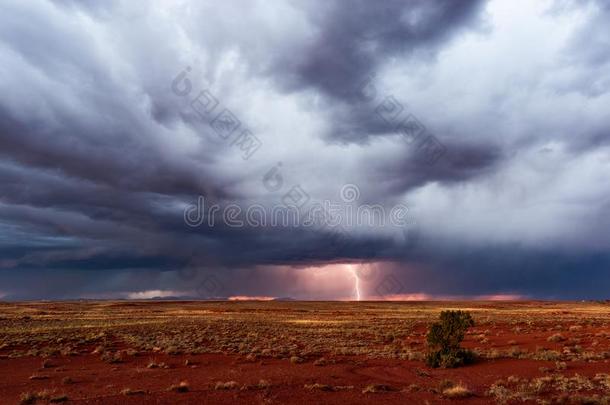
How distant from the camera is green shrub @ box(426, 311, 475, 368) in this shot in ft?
77.7

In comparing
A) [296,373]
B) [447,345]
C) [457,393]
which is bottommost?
[296,373]

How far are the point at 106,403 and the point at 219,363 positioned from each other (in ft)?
34.5

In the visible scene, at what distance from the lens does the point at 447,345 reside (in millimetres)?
24750

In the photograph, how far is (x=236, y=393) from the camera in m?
17.5

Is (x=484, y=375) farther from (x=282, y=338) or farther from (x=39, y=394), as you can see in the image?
(x=282, y=338)

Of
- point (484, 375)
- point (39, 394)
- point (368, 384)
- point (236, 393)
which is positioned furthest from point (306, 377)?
point (39, 394)

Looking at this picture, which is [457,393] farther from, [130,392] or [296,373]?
[130,392]

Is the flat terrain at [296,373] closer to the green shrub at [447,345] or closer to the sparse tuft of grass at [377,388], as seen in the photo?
the sparse tuft of grass at [377,388]

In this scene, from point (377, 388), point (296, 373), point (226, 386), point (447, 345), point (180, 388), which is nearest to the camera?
point (180, 388)

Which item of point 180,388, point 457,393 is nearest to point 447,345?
point 457,393

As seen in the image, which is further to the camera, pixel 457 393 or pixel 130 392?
pixel 130 392

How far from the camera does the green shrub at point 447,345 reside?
23.7m

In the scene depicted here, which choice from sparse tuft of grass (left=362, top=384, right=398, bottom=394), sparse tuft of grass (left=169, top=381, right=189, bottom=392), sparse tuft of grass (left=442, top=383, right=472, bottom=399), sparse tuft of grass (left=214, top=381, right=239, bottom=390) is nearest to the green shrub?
sparse tuft of grass (left=362, top=384, right=398, bottom=394)

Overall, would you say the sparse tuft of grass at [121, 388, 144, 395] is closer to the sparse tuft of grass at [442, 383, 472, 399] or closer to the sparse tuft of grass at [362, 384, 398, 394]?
the sparse tuft of grass at [362, 384, 398, 394]
